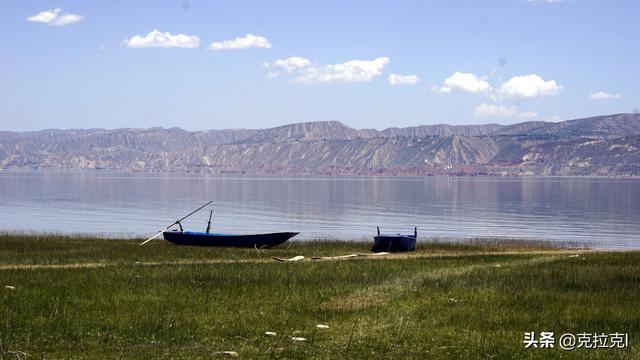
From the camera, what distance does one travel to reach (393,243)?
56.0 meters

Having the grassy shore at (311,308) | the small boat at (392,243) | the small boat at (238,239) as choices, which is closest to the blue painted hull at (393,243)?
the small boat at (392,243)

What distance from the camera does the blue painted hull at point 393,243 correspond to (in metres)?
55.9

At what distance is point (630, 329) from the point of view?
22.7m

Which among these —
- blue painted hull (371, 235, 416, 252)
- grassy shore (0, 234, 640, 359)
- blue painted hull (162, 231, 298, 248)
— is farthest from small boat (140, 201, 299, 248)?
grassy shore (0, 234, 640, 359)

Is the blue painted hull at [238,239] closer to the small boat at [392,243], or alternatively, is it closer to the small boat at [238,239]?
the small boat at [238,239]

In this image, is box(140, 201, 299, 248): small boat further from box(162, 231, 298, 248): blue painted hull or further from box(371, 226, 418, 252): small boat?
box(371, 226, 418, 252): small boat

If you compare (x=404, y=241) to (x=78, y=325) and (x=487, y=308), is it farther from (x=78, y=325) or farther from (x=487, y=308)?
(x=78, y=325)

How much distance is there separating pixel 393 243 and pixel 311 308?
30527mm

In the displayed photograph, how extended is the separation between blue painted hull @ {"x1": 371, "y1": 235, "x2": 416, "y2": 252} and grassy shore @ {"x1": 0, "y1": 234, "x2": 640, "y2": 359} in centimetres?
1451

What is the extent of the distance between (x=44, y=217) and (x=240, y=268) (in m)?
90.3

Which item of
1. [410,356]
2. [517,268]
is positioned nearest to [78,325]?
[410,356]

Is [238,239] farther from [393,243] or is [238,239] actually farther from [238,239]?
[393,243]

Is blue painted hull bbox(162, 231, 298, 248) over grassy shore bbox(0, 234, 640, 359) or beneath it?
beneath

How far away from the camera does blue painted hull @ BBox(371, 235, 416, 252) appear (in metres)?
55.9
